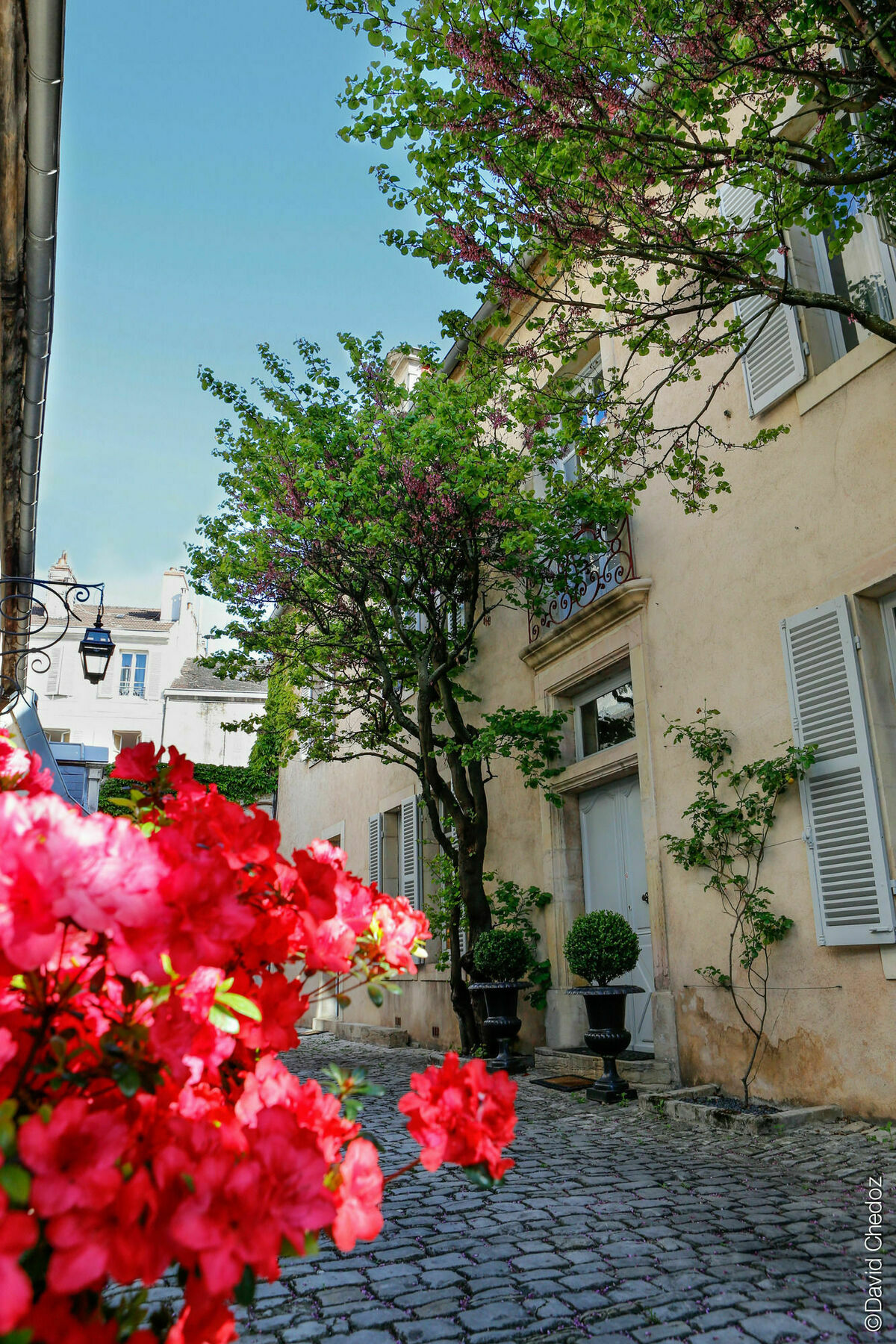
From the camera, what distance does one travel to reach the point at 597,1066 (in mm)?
7086

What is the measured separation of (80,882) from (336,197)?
25.4 feet

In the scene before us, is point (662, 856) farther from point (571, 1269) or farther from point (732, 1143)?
point (571, 1269)

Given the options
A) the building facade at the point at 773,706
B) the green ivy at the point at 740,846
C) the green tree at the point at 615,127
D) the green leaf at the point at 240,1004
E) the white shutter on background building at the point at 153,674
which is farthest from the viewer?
the white shutter on background building at the point at 153,674

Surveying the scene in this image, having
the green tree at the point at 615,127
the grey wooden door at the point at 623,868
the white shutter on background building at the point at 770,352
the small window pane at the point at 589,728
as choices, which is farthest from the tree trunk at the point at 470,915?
the green tree at the point at 615,127

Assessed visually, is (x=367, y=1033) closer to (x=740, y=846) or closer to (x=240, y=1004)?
(x=740, y=846)

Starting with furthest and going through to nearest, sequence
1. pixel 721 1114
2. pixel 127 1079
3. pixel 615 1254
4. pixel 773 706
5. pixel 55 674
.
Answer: pixel 55 674 < pixel 773 706 < pixel 721 1114 < pixel 615 1254 < pixel 127 1079

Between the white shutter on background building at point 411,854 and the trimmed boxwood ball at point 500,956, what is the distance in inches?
128

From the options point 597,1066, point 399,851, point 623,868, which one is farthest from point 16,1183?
point 399,851

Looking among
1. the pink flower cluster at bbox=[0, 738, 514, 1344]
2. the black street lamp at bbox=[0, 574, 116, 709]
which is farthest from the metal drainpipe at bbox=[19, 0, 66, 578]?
the pink flower cluster at bbox=[0, 738, 514, 1344]

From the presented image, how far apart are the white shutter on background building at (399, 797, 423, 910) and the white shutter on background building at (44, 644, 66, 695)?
22949mm

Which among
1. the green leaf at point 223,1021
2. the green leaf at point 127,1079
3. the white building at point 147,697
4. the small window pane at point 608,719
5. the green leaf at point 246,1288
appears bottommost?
the green leaf at point 246,1288

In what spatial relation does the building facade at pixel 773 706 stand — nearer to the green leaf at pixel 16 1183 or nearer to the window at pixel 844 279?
the window at pixel 844 279

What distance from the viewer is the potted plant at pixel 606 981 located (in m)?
6.31

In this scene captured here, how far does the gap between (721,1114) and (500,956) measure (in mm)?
2954
